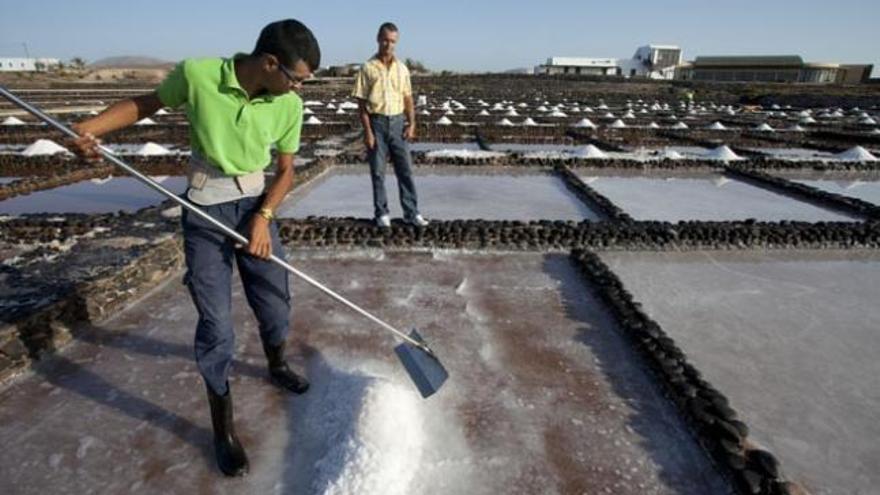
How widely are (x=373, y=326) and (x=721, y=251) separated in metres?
3.65

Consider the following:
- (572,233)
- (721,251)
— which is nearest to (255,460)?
(572,233)

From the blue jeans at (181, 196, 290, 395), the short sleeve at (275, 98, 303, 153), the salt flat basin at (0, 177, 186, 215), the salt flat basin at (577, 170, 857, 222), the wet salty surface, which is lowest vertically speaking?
the wet salty surface

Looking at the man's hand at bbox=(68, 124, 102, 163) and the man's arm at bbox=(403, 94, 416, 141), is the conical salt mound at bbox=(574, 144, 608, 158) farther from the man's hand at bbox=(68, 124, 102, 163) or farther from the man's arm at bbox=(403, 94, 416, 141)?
the man's hand at bbox=(68, 124, 102, 163)

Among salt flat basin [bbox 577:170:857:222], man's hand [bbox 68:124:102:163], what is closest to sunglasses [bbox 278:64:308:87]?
man's hand [bbox 68:124:102:163]

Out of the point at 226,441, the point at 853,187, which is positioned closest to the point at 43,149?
the point at 226,441

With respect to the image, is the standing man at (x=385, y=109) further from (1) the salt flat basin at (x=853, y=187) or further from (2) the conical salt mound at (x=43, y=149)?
(2) the conical salt mound at (x=43, y=149)

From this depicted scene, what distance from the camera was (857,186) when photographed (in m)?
8.53

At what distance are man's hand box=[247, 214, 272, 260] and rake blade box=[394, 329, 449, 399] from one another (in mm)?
855

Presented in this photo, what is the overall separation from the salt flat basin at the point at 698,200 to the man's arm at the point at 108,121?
5455mm

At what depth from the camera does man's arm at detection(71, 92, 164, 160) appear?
1950 mm

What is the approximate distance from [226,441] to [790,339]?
339 cm

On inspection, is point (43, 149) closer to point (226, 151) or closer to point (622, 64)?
point (226, 151)

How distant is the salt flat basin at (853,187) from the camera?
7.78 meters

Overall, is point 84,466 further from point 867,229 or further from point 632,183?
point 632,183
